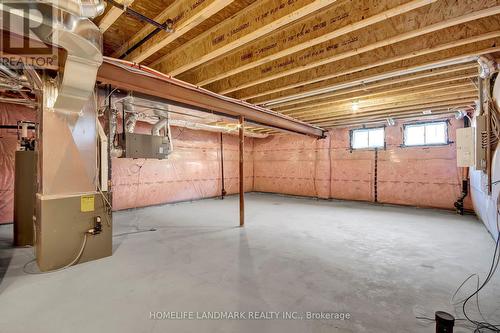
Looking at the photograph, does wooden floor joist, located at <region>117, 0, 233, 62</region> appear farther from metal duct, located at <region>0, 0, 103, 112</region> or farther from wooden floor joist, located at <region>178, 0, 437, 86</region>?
wooden floor joist, located at <region>178, 0, 437, 86</region>

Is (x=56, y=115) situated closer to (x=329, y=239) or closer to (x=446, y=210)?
(x=329, y=239)

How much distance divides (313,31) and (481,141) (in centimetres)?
235

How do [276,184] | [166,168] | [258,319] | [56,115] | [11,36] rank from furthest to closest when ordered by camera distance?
[276,184] → [166,168] → [56,115] → [11,36] → [258,319]

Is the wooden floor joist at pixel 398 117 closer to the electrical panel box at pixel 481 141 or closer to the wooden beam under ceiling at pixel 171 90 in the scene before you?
the wooden beam under ceiling at pixel 171 90

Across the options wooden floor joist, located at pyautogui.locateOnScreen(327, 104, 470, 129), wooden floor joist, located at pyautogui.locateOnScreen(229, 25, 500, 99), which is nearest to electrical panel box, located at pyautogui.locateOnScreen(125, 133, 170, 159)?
wooden floor joist, located at pyautogui.locateOnScreen(229, 25, 500, 99)

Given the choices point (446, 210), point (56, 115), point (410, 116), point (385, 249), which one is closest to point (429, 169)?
point (446, 210)

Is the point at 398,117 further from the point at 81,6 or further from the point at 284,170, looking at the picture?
the point at 81,6

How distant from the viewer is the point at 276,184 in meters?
8.67

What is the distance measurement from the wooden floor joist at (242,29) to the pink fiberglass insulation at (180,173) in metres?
3.59

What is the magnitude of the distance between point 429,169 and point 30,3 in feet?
23.6

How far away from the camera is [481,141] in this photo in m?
2.73

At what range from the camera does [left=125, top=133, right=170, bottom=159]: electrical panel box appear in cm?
411

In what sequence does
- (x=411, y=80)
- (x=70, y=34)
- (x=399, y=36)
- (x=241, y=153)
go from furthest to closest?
(x=241, y=153)
(x=411, y=80)
(x=399, y=36)
(x=70, y=34)

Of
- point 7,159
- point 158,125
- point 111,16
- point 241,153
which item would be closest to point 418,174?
point 241,153
